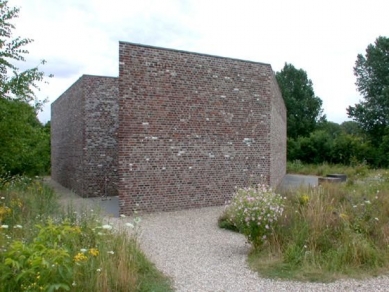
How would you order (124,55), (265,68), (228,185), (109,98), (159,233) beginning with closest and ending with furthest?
(159,233)
(124,55)
(228,185)
(265,68)
(109,98)

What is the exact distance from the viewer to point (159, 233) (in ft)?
25.8

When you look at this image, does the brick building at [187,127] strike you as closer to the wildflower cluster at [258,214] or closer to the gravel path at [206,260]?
the gravel path at [206,260]

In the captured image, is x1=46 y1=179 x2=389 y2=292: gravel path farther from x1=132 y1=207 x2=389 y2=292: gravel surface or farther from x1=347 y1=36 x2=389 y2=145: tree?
x1=347 y1=36 x2=389 y2=145: tree

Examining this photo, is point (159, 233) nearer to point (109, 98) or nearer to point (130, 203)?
point (130, 203)

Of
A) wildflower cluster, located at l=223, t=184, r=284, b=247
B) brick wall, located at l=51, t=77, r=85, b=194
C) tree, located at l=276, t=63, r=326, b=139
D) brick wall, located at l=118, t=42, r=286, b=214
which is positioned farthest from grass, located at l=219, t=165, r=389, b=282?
tree, located at l=276, t=63, r=326, b=139

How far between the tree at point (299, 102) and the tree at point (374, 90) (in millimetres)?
5047

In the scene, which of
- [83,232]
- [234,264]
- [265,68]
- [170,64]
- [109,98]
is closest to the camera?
[83,232]

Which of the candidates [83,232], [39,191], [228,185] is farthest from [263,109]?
[83,232]

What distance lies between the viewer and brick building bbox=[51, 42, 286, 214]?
1020cm

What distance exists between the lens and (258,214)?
Result: 5770mm

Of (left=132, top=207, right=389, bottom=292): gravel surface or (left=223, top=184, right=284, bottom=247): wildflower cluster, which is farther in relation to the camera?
(left=223, top=184, right=284, bottom=247): wildflower cluster

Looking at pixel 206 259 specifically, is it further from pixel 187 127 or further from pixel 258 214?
pixel 187 127

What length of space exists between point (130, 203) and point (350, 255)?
623 cm

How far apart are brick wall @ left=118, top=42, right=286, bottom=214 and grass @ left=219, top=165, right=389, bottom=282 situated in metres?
4.74
